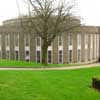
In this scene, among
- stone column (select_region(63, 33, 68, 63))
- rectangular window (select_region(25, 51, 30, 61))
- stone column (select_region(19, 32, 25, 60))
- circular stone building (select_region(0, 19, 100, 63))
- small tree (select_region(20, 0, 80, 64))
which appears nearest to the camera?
small tree (select_region(20, 0, 80, 64))

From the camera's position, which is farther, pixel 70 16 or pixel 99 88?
pixel 70 16

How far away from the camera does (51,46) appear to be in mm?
42844

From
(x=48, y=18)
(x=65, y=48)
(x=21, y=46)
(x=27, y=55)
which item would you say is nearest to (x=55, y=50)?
(x=65, y=48)

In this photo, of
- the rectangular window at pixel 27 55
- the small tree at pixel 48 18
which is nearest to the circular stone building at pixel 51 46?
the rectangular window at pixel 27 55

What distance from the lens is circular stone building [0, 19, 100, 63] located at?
43219 millimetres

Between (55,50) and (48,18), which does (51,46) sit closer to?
(55,50)

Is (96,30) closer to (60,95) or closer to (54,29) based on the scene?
(54,29)

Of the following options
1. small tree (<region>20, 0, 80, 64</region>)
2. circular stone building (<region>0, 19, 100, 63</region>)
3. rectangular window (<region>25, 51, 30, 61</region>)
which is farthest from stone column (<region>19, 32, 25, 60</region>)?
small tree (<region>20, 0, 80, 64</region>)

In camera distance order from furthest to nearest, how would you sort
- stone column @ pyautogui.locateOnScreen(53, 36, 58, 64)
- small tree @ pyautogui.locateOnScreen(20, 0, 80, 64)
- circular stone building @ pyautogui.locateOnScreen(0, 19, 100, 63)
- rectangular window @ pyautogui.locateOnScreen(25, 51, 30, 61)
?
rectangular window @ pyautogui.locateOnScreen(25, 51, 30, 61)
circular stone building @ pyautogui.locateOnScreen(0, 19, 100, 63)
stone column @ pyautogui.locateOnScreen(53, 36, 58, 64)
small tree @ pyautogui.locateOnScreen(20, 0, 80, 64)

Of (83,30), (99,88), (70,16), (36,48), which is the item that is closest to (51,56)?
(36,48)

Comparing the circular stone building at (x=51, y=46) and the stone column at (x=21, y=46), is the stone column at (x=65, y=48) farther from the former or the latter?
the stone column at (x=21, y=46)

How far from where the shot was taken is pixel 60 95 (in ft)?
28.4

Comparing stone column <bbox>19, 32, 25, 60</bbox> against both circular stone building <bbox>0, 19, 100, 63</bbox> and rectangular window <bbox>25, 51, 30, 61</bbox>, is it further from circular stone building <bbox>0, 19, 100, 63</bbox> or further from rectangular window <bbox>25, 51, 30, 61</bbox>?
rectangular window <bbox>25, 51, 30, 61</bbox>

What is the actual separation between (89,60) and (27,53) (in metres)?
15.6
